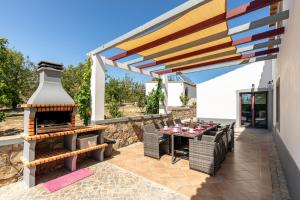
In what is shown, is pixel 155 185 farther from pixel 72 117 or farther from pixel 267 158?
pixel 267 158

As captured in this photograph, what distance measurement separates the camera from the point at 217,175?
390 cm

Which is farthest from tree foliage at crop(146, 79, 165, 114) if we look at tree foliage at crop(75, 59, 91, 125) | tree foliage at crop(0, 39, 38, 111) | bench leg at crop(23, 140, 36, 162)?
tree foliage at crop(0, 39, 38, 111)

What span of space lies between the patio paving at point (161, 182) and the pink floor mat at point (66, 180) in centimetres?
13

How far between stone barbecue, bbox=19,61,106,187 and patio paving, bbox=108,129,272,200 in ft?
4.47

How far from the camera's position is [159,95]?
353 inches

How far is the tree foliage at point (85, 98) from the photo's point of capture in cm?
537

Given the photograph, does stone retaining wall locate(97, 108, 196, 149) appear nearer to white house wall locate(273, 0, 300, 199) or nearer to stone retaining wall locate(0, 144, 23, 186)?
stone retaining wall locate(0, 144, 23, 186)

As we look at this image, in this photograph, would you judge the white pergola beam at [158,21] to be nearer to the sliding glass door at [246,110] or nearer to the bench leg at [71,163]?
the bench leg at [71,163]

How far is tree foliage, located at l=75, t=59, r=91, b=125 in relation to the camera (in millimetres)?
5371

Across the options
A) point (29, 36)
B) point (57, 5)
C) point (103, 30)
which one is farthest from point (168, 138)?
point (103, 30)

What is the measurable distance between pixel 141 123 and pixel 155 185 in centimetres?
414

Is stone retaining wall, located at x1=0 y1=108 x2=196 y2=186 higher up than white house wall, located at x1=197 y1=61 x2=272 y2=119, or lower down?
lower down

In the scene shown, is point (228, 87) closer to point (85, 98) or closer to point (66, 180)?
point (85, 98)

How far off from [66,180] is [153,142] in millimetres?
2633
